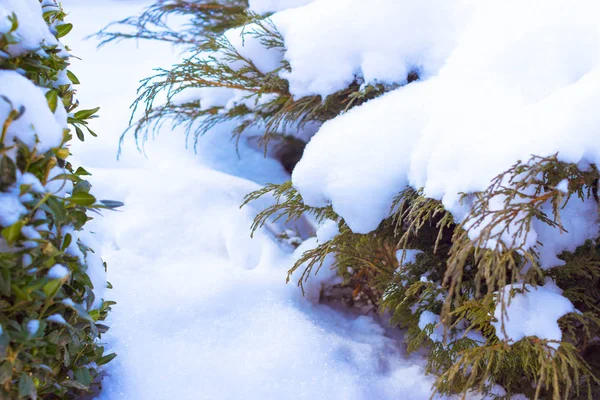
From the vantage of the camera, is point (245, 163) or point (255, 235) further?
point (245, 163)

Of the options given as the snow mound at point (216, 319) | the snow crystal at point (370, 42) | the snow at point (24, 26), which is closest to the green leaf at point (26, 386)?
the snow mound at point (216, 319)

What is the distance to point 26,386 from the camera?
896mm

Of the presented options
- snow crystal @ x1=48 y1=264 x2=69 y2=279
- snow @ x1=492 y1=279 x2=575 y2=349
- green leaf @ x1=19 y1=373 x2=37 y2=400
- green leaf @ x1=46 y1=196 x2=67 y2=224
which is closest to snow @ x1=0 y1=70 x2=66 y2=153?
green leaf @ x1=46 y1=196 x2=67 y2=224

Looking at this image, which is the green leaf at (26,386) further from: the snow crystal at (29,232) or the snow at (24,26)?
the snow at (24,26)

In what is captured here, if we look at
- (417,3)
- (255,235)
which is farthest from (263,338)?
(417,3)

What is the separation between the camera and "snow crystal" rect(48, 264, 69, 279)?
93 cm

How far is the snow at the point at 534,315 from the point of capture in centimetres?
112

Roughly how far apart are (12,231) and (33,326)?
200mm

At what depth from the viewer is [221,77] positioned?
1818mm

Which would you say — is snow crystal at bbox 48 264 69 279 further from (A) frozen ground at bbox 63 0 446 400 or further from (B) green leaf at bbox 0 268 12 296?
(A) frozen ground at bbox 63 0 446 400

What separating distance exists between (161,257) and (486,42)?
1358mm

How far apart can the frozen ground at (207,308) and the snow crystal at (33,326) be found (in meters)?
0.45

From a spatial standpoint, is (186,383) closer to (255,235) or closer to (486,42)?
(255,235)

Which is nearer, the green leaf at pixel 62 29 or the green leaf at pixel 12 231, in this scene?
the green leaf at pixel 12 231
